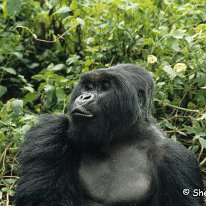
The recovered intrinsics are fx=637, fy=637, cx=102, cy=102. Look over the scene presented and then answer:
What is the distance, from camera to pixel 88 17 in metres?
6.69

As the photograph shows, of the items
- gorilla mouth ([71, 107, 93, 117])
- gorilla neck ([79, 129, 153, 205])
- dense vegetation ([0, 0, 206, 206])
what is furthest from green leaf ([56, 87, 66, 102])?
gorilla mouth ([71, 107, 93, 117])

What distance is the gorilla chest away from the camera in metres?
5.23

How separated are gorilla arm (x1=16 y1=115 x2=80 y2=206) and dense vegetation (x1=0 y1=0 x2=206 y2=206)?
1.61ft

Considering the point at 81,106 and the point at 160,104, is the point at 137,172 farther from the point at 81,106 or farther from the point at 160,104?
the point at 160,104

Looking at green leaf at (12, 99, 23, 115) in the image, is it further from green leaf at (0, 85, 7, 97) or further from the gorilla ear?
the gorilla ear

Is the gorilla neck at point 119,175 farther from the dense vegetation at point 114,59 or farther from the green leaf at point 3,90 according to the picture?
the green leaf at point 3,90

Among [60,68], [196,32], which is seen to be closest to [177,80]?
[196,32]

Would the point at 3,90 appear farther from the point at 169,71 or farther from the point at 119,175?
the point at 119,175

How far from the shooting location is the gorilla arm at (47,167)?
512 cm

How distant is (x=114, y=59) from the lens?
710cm

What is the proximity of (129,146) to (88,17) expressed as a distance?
1869 millimetres

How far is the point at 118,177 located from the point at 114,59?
A: 2.14 metres

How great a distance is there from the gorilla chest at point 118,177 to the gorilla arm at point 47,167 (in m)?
0.14

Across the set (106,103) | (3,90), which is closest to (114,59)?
(3,90)
